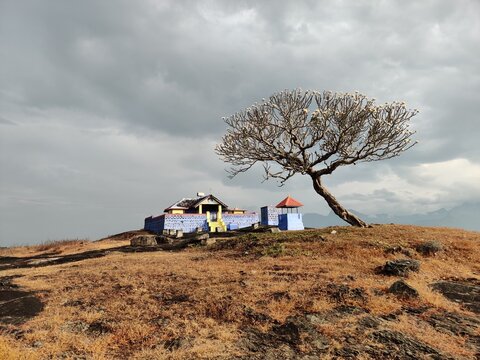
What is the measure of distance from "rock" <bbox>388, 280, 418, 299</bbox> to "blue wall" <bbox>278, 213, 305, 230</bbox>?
1423 inches

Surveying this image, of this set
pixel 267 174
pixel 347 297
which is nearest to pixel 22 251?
pixel 267 174

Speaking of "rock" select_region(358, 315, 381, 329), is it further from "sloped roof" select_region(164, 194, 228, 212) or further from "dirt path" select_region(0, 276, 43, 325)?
"sloped roof" select_region(164, 194, 228, 212)

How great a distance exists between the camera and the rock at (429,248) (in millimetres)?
15593

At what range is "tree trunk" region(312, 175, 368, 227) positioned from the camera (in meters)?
22.8

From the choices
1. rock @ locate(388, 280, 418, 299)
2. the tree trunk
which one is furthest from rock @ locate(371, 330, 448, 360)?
the tree trunk

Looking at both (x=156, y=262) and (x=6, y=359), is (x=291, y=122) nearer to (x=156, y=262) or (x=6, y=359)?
(x=156, y=262)

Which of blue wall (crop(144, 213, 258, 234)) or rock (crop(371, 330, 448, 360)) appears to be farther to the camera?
blue wall (crop(144, 213, 258, 234))

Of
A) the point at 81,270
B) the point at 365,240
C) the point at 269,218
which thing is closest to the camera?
the point at 81,270

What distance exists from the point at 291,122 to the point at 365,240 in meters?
9.61

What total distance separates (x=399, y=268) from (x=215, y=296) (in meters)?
7.13

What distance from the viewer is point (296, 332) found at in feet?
25.8

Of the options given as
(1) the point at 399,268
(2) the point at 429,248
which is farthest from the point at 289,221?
(1) the point at 399,268

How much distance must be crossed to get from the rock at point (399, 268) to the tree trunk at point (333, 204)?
969 cm

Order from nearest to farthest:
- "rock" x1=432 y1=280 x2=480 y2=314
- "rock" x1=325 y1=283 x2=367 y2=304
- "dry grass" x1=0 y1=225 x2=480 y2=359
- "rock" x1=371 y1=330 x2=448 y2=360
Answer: "rock" x1=371 y1=330 x2=448 y2=360 < "dry grass" x1=0 y1=225 x2=480 y2=359 < "rock" x1=325 y1=283 x2=367 y2=304 < "rock" x1=432 y1=280 x2=480 y2=314
